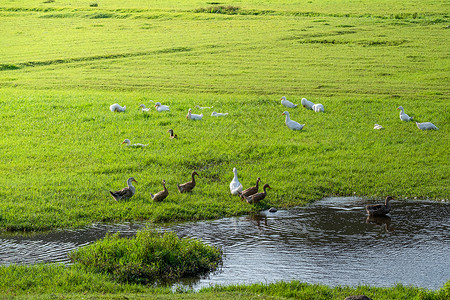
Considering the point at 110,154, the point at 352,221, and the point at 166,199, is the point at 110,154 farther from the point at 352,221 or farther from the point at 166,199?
the point at 352,221

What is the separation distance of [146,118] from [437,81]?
18.2m

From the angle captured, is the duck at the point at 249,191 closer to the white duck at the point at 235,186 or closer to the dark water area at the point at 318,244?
the white duck at the point at 235,186

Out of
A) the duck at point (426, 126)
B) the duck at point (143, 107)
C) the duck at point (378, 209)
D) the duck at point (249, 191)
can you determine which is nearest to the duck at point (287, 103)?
the duck at point (426, 126)

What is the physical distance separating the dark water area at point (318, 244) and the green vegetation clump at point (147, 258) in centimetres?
37

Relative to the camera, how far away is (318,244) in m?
13.0

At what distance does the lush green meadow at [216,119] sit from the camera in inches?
633

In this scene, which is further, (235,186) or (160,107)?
(160,107)

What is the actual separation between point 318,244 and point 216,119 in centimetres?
1220

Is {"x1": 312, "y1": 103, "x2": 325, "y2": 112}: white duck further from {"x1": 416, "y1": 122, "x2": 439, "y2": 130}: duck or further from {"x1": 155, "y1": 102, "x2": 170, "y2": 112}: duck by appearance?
{"x1": 155, "y1": 102, "x2": 170, "y2": 112}: duck

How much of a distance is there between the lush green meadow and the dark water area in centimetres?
75

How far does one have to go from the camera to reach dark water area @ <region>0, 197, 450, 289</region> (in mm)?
11268

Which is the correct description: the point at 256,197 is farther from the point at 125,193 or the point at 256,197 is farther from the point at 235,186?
the point at 125,193

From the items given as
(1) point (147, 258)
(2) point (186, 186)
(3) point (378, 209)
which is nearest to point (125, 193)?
(2) point (186, 186)

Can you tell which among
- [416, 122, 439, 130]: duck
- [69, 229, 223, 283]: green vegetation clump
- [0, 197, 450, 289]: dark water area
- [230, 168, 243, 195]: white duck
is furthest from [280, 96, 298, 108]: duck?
[69, 229, 223, 283]: green vegetation clump
